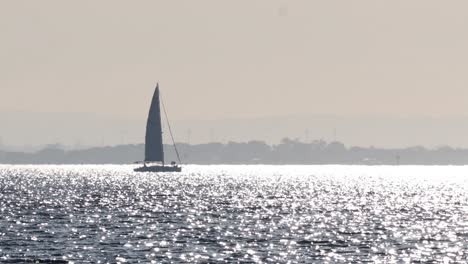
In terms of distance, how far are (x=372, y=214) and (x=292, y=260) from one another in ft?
187

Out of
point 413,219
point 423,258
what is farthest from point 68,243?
point 413,219

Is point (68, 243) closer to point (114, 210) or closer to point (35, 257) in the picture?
point (35, 257)

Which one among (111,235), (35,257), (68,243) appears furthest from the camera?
(111,235)

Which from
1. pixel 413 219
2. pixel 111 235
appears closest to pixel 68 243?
pixel 111 235

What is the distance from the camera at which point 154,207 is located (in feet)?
460

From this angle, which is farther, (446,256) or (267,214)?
(267,214)

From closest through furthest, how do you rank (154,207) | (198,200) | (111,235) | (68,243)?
1. (68,243)
2. (111,235)
3. (154,207)
4. (198,200)

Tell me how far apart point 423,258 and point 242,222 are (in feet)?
123

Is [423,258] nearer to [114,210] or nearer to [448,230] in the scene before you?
[448,230]

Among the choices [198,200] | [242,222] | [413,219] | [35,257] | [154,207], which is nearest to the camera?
[35,257]

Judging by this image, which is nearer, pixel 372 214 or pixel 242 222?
pixel 242 222

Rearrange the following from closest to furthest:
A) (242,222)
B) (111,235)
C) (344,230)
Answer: (111,235) → (344,230) → (242,222)

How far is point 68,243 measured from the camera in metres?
86.0

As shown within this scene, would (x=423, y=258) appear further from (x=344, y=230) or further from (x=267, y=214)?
(x=267, y=214)
